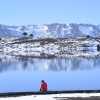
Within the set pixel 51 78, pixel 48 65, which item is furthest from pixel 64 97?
pixel 48 65

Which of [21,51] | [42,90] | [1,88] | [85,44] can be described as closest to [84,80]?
[1,88]

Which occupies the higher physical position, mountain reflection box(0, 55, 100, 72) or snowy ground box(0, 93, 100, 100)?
snowy ground box(0, 93, 100, 100)

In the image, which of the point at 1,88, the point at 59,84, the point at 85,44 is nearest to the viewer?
the point at 1,88

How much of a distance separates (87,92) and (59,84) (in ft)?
82.6

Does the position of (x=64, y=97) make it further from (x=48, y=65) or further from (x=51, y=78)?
(x=48, y=65)

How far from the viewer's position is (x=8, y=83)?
162 ft

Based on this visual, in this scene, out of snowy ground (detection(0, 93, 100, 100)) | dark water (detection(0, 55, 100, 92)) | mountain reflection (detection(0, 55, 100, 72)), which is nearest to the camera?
snowy ground (detection(0, 93, 100, 100))

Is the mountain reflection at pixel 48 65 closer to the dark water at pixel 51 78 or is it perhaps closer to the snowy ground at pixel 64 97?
the dark water at pixel 51 78

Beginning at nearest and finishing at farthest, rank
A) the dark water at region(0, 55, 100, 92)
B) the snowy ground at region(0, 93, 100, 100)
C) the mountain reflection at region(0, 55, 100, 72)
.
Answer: the snowy ground at region(0, 93, 100, 100) → the dark water at region(0, 55, 100, 92) → the mountain reflection at region(0, 55, 100, 72)

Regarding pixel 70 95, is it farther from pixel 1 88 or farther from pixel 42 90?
pixel 1 88

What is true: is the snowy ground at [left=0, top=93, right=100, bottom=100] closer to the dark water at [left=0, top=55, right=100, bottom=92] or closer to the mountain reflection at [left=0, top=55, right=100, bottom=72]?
the dark water at [left=0, top=55, right=100, bottom=92]

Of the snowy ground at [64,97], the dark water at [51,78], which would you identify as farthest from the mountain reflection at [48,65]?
the snowy ground at [64,97]

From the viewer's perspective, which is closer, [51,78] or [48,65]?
[51,78]

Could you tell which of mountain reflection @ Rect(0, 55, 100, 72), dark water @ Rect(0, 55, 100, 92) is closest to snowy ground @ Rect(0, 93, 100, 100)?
dark water @ Rect(0, 55, 100, 92)
